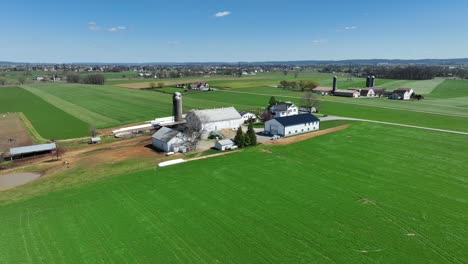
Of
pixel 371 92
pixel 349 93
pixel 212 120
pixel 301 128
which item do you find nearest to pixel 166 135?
pixel 212 120

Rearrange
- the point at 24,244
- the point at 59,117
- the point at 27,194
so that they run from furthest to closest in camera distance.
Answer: the point at 59,117, the point at 27,194, the point at 24,244

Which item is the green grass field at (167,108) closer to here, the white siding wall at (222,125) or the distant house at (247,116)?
the distant house at (247,116)

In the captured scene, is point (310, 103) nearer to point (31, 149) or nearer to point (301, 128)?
point (301, 128)

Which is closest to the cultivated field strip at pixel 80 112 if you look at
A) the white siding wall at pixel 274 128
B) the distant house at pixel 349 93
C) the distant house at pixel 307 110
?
the white siding wall at pixel 274 128

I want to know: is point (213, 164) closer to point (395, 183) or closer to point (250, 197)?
point (250, 197)

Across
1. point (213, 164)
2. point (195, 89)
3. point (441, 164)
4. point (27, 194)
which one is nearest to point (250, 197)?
point (213, 164)

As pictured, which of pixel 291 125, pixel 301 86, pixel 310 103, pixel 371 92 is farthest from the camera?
pixel 301 86

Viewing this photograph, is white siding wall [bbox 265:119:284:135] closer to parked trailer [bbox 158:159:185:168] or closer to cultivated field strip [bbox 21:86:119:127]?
parked trailer [bbox 158:159:185:168]
